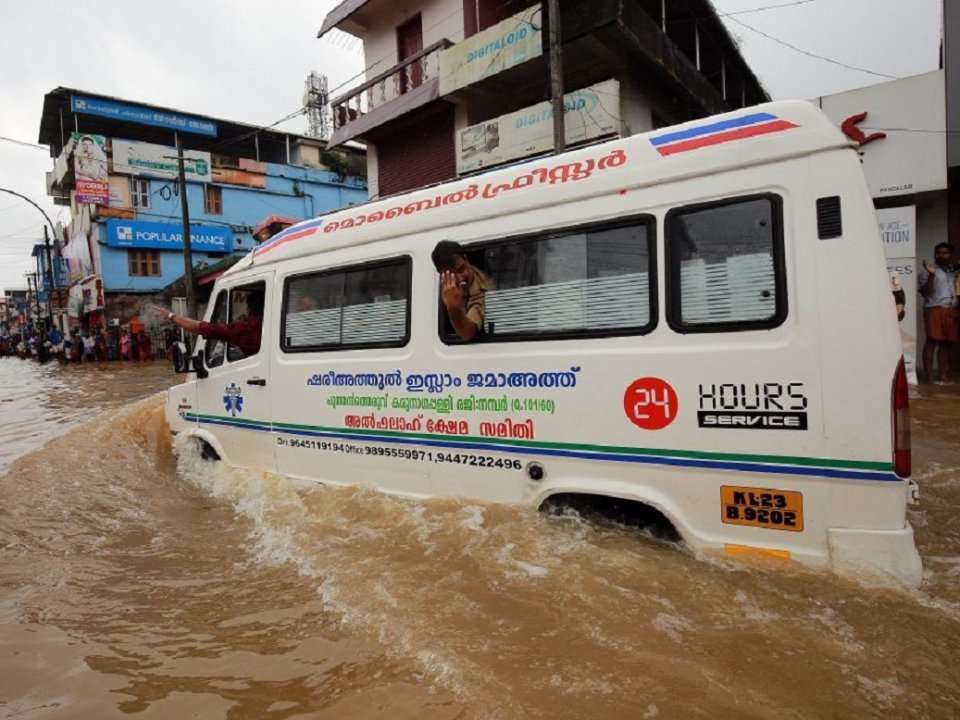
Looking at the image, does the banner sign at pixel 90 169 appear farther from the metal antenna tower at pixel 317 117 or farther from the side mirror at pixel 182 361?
the side mirror at pixel 182 361

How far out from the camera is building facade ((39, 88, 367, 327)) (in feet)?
89.6

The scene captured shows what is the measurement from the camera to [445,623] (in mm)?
2613

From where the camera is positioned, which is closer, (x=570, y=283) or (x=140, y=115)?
(x=570, y=283)

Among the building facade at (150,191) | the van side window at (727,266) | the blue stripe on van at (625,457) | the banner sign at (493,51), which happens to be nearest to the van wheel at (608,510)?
the blue stripe on van at (625,457)

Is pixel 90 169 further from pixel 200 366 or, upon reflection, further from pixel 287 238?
pixel 287 238

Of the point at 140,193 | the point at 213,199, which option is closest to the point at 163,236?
the point at 140,193

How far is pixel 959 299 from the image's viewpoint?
28.0 ft

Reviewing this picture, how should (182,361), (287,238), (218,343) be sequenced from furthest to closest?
1. (182,361)
2. (218,343)
3. (287,238)

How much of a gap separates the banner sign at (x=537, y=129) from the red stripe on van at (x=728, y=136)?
9237 mm

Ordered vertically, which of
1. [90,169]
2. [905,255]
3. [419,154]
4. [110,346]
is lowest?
[110,346]

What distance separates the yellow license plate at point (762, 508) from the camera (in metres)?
2.58

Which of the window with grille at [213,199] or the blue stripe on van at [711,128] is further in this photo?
the window with grille at [213,199]

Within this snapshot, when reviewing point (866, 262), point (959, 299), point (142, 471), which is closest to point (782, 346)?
point (866, 262)

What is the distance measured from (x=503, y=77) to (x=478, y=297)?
11574 millimetres
